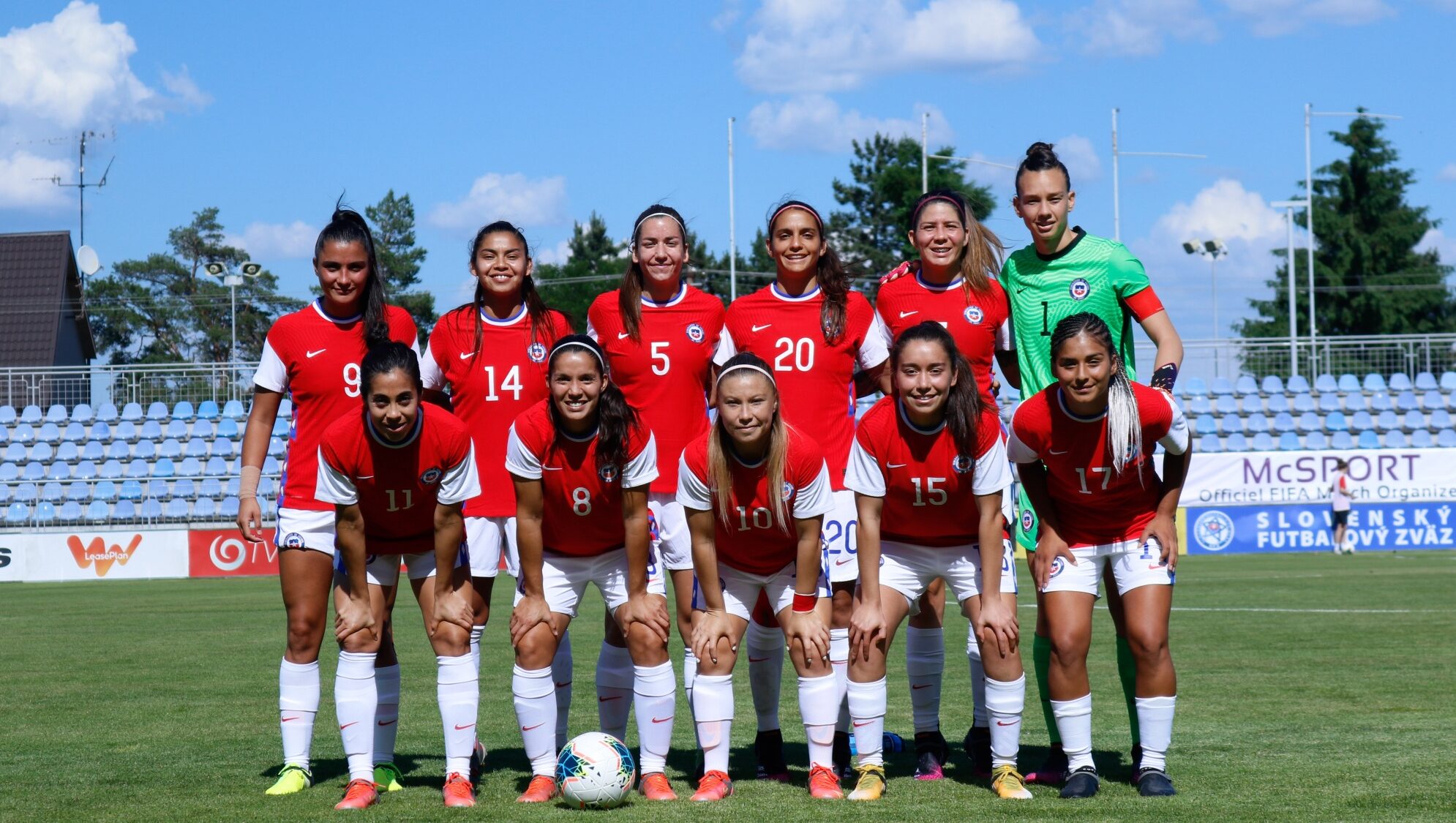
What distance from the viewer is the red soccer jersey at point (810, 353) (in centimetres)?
596

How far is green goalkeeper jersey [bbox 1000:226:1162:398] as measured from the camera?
235 inches

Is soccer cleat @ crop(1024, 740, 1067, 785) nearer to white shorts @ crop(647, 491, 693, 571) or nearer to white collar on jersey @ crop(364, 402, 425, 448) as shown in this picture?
white shorts @ crop(647, 491, 693, 571)

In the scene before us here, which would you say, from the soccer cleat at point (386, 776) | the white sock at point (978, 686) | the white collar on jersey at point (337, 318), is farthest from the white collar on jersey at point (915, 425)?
the soccer cleat at point (386, 776)

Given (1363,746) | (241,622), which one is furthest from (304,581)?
(241,622)

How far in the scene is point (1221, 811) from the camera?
4.96 m

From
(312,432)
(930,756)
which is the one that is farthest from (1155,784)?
(312,432)

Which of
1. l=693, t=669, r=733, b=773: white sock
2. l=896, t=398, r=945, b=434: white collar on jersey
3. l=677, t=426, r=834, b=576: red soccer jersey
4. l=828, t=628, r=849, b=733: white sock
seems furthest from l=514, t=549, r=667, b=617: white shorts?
l=896, t=398, r=945, b=434: white collar on jersey

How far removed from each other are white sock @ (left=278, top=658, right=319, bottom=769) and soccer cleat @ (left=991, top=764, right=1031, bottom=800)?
2772mm

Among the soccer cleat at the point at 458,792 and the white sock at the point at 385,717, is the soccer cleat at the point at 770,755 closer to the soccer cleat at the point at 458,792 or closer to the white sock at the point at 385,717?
the soccer cleat at the point at 458,792

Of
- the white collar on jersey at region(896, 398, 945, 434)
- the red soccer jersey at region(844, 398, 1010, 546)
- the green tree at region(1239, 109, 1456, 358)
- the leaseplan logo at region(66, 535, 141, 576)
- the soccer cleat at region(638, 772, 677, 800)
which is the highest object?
the green tree at region(1239, 109, 1456, 358)

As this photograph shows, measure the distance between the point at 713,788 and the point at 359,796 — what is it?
1.35m

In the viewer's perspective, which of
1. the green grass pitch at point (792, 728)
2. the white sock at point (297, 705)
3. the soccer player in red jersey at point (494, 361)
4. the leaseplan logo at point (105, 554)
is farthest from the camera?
the leaseplan logo at point (105, 554)

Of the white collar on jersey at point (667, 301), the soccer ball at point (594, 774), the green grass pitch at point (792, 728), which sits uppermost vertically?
the white collar on jersey at point (667, 301)

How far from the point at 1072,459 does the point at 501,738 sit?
3440 millimetres
